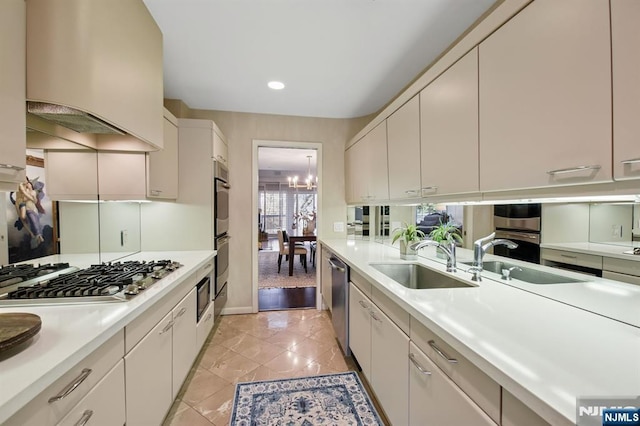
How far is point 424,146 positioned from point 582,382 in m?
1.42

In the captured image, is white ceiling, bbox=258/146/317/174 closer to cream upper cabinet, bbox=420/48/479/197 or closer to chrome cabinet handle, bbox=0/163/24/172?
cream upper cabinet, bbox=420/48/479/197

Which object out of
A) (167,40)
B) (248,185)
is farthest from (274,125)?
(167,40)

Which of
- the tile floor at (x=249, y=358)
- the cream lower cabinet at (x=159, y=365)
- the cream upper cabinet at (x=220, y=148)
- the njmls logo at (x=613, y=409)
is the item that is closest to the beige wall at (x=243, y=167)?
the cream upper cabinet at (x=220, y=148)

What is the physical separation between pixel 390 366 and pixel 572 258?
1.01 metres

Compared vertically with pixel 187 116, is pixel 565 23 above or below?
below

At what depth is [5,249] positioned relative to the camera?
1335 millimetres

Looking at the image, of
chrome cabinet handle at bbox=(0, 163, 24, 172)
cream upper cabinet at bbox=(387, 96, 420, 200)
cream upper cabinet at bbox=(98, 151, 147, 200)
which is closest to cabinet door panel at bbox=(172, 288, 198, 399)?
cream upper cabinet at bbox=(98, 151, 147, 200)

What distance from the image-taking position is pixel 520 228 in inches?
56.4

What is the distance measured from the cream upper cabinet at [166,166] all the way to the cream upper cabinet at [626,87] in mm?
2561

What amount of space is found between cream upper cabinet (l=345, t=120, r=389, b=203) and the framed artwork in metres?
2.32

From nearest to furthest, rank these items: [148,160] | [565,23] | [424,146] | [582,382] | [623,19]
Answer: [582,382] → [623,19] → [565,23] → [424,146] → [148,160]

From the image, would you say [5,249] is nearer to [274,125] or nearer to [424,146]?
[424,146]

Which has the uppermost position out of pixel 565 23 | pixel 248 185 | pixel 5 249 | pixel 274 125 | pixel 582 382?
pixel 274 125

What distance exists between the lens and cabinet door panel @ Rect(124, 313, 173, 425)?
1.21m
